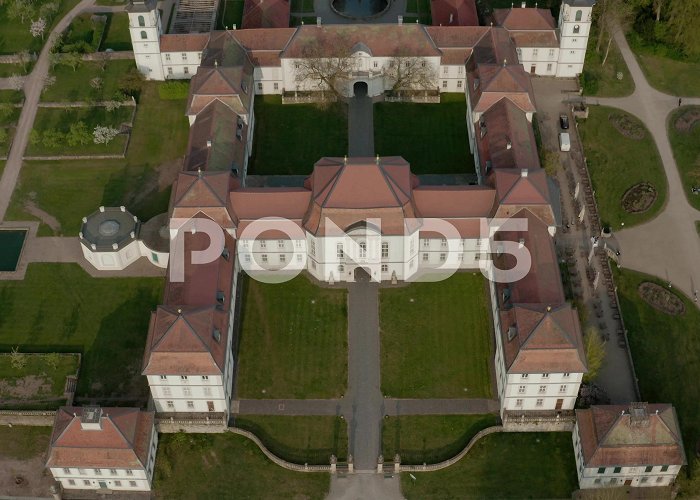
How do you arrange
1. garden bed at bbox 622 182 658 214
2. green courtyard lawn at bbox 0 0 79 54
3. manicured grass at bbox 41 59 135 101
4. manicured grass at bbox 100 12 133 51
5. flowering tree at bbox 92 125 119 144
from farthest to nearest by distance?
green courtyard lawn at bbox 0 0 79 54 → manicured grass at bbox 100 12 133 51 → manicured grass at bbox 41 59 135 101 → flowering tree at bbox 92 125 119 144 → garden bed at bbox 622 182 658 214

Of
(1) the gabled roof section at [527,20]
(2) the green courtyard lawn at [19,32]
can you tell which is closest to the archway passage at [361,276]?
(1) the gabled roof section at [527,20]

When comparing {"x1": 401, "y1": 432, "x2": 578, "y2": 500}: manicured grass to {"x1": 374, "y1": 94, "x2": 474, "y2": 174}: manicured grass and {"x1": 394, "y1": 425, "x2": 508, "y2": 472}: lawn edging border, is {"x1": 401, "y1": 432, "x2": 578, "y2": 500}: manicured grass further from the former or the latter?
{"x1": 374, "y1": 94, "x2": 474, "y2": 174}: manicured grass

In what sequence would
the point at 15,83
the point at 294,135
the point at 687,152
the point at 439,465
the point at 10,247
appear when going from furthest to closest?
the point at 15,83, the point at 294,135, the point at 687,152, the point at 10,247, the point at 439,465

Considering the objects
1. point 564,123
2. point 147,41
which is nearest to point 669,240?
point 564,123

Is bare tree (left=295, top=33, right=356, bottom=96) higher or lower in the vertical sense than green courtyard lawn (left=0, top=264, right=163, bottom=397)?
higher

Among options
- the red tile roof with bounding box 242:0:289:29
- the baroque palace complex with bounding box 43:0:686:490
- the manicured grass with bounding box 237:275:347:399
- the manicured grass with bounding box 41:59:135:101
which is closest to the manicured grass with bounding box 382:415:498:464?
the baroque palace complex with bounding box 43:0:686:490

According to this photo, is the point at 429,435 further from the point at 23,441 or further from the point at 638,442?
the point at 23,441

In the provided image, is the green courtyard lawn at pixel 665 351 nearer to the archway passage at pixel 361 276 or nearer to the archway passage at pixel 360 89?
the archway passage at pixel 361 276
